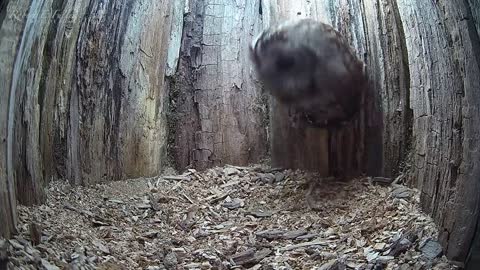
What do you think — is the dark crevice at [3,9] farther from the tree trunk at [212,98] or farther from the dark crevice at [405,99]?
the dark crevice at [405,99]

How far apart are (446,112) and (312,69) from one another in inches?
25.8

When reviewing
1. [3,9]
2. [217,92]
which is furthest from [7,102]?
[217,92]

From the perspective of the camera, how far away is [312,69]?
2404mm

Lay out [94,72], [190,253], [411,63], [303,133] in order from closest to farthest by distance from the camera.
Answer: [190,253], [411,63], [94,72], [303,133]

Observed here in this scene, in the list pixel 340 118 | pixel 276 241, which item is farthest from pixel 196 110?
pixel 276 241

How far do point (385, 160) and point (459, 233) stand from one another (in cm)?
76

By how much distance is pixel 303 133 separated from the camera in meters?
2.64

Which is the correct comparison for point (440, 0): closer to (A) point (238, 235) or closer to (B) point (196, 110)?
(A) point (238, 235)

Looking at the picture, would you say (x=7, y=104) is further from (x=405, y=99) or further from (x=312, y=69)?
(x=405, y=99)

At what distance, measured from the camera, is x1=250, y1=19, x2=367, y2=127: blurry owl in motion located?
2391 millimetres

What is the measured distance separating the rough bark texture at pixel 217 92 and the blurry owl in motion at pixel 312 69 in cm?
32

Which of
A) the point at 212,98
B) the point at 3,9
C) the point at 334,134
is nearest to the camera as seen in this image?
the point at 3,9

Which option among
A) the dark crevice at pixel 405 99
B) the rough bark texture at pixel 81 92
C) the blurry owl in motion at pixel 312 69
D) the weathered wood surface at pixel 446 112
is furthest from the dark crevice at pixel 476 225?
the rough bark texture at pixel 81 92

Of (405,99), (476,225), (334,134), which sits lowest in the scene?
(476,225)
